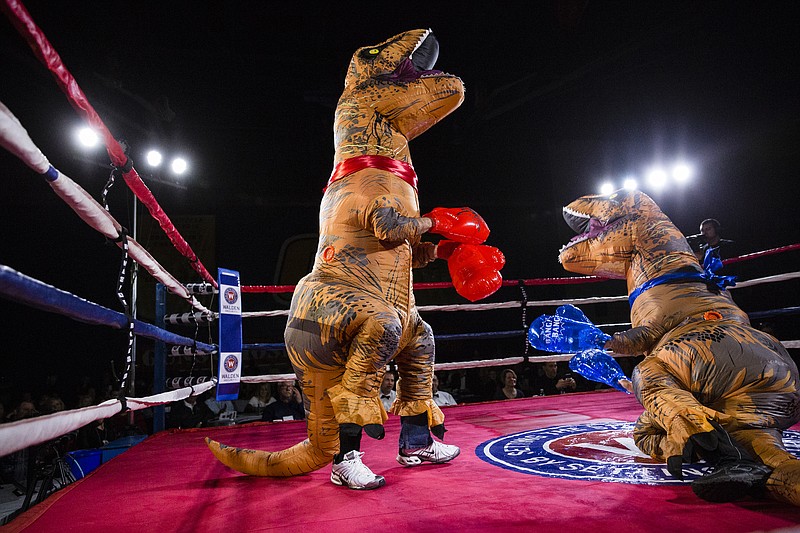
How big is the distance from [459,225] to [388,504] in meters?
0.94

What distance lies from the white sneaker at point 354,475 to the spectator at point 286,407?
8.97ft

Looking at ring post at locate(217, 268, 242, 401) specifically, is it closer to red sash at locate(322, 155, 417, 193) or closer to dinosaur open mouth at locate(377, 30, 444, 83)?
red sash at locate(322, 155, 417, 193)

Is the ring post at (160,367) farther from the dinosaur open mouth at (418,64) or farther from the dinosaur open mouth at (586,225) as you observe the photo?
the dinosaur open mouth at (586,225)

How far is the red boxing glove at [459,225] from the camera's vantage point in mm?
1826

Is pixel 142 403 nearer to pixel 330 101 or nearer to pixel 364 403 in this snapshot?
pixel 364 403

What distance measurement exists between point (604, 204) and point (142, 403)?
1939 millimetres

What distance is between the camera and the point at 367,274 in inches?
69.3

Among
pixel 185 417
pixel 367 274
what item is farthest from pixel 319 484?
pixel 185 417

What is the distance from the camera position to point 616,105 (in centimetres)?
783

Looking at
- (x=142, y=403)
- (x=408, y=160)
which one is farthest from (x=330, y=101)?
(x=142, y=403)

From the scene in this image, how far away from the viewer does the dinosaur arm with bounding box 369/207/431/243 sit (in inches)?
67.0

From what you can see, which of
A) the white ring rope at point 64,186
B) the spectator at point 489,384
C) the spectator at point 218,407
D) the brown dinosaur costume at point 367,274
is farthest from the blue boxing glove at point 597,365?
the spectator at point 218,407

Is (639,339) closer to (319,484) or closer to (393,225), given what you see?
(393,225)

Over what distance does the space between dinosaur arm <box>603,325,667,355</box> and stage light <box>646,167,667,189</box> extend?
7.22m
